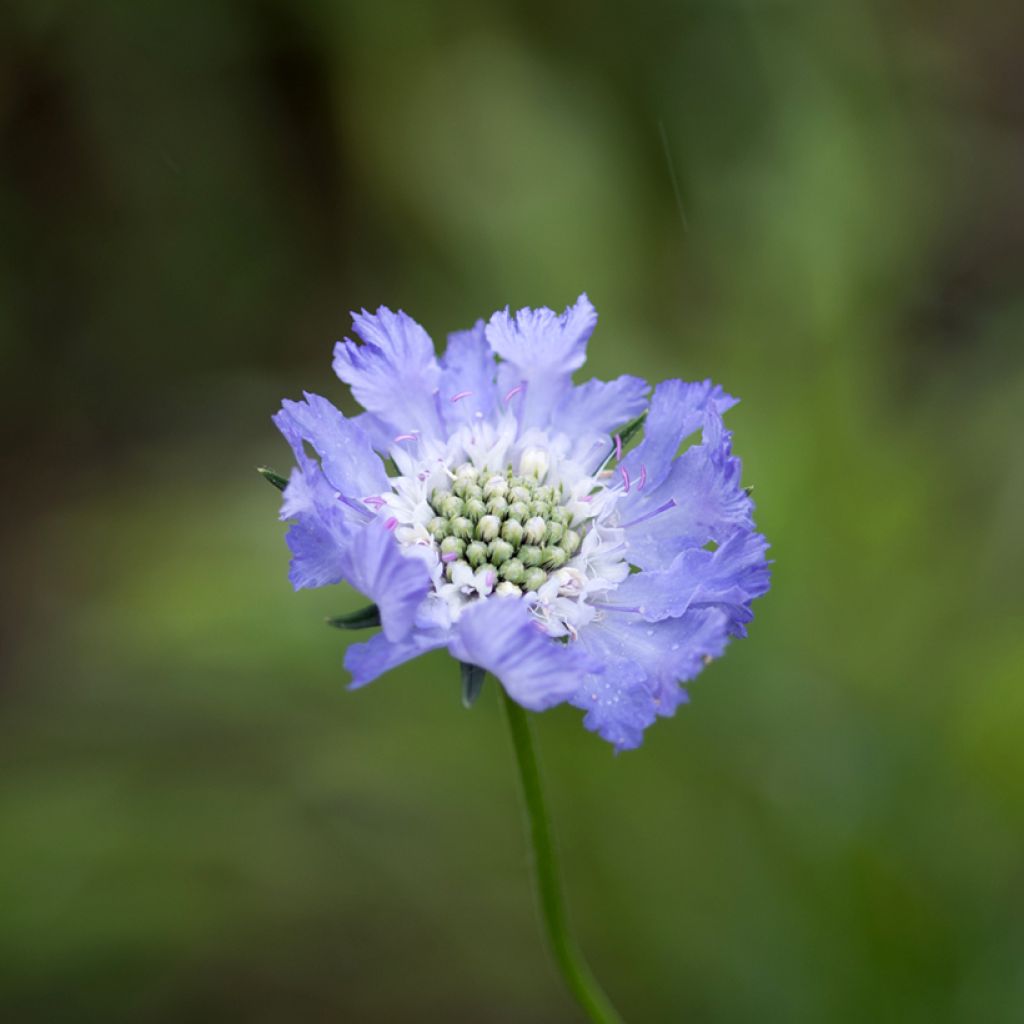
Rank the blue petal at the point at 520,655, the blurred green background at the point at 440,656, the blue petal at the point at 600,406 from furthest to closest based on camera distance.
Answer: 1. the blurred green background at the point at 440,656
2. the blue petal at the point at 600,406
3. the blue petal at the point at 520,655

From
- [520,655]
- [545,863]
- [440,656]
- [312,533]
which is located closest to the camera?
[520,655]

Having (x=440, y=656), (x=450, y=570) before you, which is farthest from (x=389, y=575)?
(x=440, y=656)

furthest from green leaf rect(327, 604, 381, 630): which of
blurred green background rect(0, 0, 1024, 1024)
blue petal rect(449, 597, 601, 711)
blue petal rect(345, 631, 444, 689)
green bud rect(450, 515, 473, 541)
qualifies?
blurred green background rect(0, 0, 1024, 1024)

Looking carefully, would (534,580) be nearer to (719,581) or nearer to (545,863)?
(719,581)

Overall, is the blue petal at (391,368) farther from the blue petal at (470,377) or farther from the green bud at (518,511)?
the green bud at (518,511)

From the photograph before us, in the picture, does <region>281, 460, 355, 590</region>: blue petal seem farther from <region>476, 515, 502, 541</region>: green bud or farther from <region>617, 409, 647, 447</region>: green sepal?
<region>617, 409, 647, 447</region>: green sepal

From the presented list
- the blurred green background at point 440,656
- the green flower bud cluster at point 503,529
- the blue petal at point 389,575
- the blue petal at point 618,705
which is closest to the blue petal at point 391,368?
the green flower bud cluster at point 503,529

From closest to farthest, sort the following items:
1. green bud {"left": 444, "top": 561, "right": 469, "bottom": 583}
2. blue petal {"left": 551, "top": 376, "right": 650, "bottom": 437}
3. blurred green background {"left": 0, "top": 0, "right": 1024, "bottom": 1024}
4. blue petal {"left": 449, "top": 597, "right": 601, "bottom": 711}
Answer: blue petal {"left": 449, "top": 597, "right": 601, "bottom": 711}
green bud {"left": 444, "top": 561, "right": 469, "bottom": 583}
blue petal {"left": 551, "top": 376, "right": 650, "bottom": 437}
blurred green background {"left": 0, "top": 0, "right": 1024, "bottom": 1024}

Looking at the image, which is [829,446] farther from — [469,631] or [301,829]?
[469,631]
